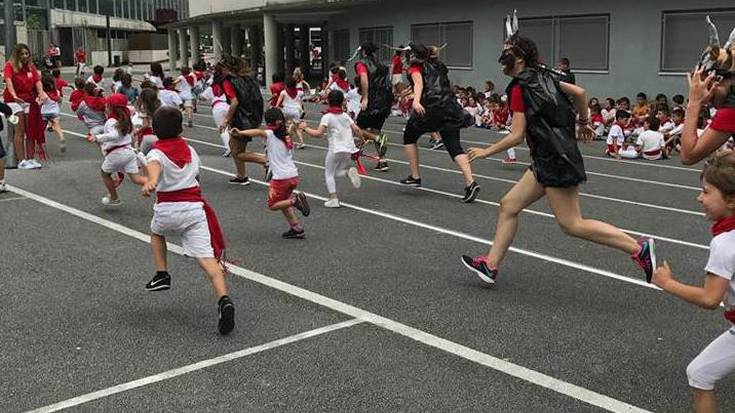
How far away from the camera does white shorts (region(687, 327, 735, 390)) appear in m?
3.43

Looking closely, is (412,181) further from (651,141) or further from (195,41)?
(195,41)

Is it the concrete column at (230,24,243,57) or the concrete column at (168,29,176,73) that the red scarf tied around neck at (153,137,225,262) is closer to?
the concrete column at (230,24,243,57)

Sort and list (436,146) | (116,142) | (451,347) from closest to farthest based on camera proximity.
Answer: (451,347) < (116,142) < (436,146)

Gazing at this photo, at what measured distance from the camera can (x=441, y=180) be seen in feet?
38.3

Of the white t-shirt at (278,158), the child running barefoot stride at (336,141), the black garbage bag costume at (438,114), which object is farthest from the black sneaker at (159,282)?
the black garbage bag costume at (438,114)

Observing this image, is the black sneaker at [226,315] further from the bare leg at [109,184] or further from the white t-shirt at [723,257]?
the bare leg at [109,184]

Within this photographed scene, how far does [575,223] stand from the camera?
567cm

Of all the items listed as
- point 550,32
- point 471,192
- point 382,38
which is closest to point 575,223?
point 471,192

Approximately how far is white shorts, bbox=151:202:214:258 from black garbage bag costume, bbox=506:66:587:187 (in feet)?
7.94

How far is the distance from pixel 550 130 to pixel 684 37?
1490 cm

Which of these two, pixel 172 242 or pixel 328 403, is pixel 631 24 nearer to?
pixel 172 242

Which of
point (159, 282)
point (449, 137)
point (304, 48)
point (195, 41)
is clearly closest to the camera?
point (159, 282)

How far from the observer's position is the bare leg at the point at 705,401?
3510 mm

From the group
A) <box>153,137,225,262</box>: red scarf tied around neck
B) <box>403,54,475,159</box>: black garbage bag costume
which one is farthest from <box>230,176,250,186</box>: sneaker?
<box>153,137,225,262</box>: red scarf tied around neck
